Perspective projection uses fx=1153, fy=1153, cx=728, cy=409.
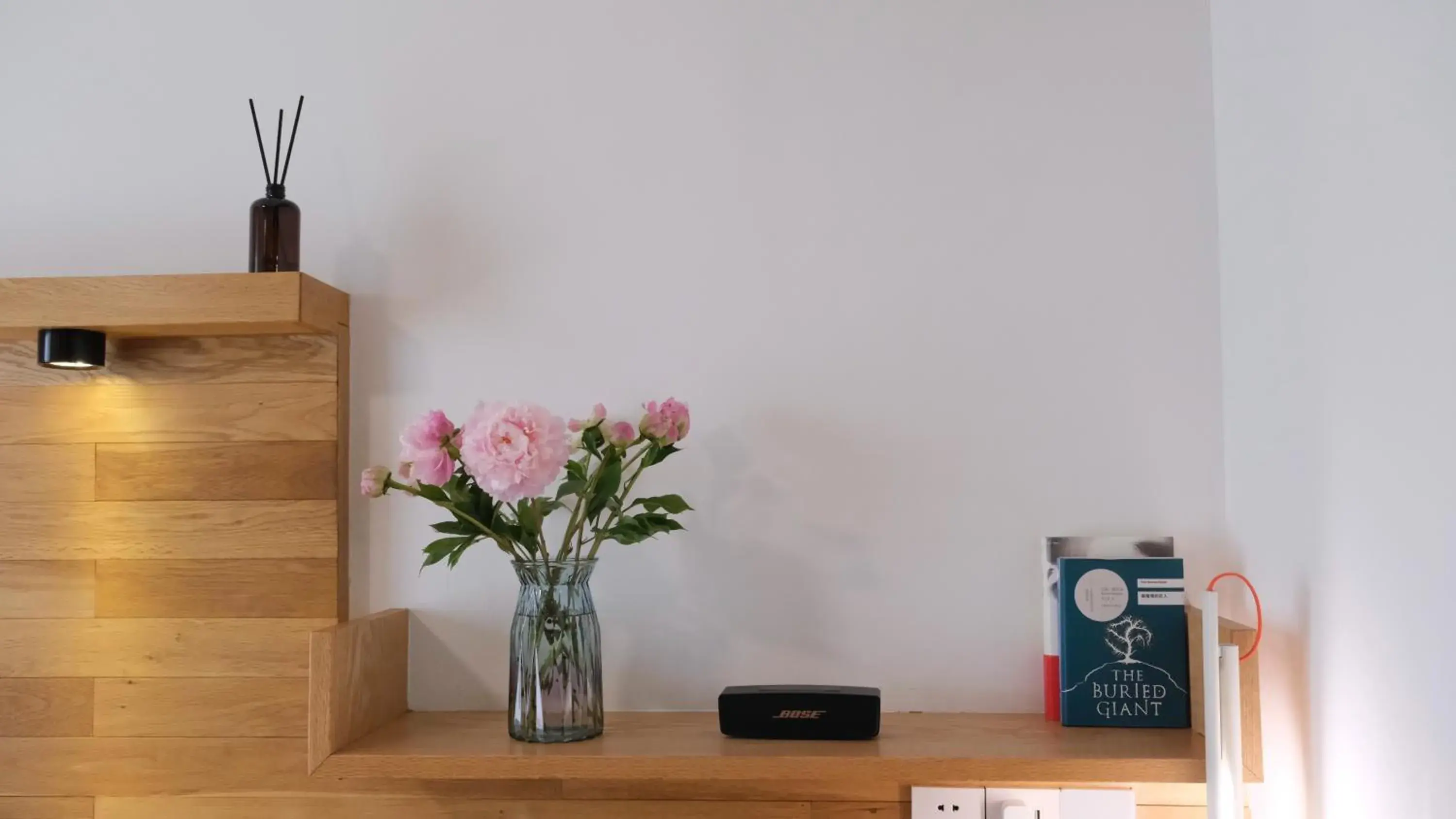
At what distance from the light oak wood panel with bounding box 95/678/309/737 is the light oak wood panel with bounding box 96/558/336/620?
3.5 inches

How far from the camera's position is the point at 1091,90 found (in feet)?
4.91

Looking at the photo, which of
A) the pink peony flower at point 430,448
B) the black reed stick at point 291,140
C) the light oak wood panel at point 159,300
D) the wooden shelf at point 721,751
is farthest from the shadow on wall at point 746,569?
the black reed stick at point 291,140

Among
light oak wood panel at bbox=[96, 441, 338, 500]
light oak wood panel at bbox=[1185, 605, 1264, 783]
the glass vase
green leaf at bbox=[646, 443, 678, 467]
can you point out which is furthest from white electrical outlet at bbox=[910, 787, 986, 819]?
light oak wood panel at bbox=[96, 441, 338, 500]

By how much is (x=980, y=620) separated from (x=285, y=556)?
2.96ft

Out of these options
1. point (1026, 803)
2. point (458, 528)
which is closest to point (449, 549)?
point (458, 528)

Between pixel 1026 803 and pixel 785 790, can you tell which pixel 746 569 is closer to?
pixel 785 790

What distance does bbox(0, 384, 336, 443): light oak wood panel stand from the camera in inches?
59.5

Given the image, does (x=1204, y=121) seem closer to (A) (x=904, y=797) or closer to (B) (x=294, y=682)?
(A) (x=904, y=797)

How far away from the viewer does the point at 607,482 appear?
4.44 ft

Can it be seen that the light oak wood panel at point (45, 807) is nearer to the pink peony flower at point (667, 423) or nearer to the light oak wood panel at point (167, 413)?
the light oak wood panel at point (167, 413)

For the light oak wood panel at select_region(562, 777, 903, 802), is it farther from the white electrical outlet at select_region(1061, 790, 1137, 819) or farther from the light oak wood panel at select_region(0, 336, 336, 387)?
the light oak wood panel at select_region(0, 336, 336, 387)

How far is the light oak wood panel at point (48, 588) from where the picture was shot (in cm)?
151

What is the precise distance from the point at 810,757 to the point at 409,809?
0.56m

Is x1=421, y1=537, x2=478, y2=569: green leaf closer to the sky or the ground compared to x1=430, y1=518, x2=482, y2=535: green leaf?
closer to the ground
